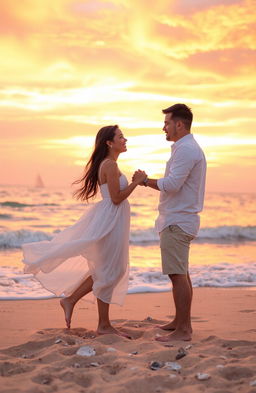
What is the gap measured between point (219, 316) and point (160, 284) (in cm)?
242

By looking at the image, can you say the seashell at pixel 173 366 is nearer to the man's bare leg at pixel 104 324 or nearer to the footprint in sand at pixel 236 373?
the footprint in sand at pixel 236 373

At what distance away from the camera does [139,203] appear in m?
37.3

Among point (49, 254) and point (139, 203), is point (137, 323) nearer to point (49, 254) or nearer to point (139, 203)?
point (49, 254)

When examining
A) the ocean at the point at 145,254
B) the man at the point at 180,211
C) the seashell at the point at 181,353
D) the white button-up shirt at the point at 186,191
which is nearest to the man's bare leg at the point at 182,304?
the man at the point at 180,211

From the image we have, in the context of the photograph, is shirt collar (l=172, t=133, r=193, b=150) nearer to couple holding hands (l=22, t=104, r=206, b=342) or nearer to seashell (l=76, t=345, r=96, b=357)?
couple holding hands (l=22, t=104, r=206, b=342)

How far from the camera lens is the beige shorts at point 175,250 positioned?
521 cm

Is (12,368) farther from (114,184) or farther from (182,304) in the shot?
(114,184)

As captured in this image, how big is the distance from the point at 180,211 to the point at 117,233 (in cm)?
73

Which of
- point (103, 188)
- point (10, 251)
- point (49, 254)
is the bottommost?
point (10, 251)

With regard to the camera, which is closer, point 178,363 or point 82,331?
point 178,363

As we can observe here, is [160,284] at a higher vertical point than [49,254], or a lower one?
lower

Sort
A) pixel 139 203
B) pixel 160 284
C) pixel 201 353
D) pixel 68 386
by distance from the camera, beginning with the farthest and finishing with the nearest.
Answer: pixel 139 203 < pixel 160 284 < pixel 201 353 < pixel 68 386

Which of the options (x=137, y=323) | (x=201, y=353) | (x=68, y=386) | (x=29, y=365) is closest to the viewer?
(x=68, y=386)

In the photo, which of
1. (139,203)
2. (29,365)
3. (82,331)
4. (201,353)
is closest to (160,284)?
(82,331)
